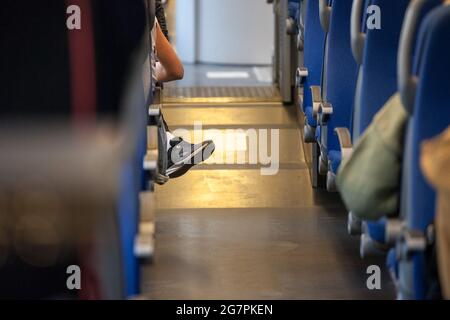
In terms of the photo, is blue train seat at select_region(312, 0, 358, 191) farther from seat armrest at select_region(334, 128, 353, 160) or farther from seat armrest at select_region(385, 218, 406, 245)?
seat armrest at select_region(385, 218, 406, 245)

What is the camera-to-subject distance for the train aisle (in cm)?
316

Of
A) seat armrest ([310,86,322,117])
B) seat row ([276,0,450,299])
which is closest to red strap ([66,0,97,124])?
seat row ([276,0,450,299])

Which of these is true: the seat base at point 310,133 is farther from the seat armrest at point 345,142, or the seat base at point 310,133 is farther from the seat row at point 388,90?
the seat armrest at point 345,142

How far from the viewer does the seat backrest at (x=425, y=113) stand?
6.32 feet

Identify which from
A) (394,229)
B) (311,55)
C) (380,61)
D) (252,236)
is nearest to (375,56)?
(380,61)

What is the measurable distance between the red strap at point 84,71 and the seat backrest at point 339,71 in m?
1.36

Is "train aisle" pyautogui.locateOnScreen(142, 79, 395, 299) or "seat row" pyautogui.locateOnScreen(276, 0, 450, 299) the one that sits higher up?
"seat row" pyautogui.locateOnScreen(276, 0, 450, 299)

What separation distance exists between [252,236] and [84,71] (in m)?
1.73

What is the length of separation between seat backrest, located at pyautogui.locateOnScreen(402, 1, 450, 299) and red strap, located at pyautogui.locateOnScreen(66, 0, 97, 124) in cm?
67

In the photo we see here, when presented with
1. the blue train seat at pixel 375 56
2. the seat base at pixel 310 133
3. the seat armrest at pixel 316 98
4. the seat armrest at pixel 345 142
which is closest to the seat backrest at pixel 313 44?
the seat base at pixel 310 133

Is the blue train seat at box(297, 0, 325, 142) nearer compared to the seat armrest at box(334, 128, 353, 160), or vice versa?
the seat armrest at box(334, 128, 353, 160)

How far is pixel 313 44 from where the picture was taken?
3.89 metres

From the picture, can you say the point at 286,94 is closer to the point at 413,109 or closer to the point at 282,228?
the point at 282,228

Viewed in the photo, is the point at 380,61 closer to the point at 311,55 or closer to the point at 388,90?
the point at 388,90
